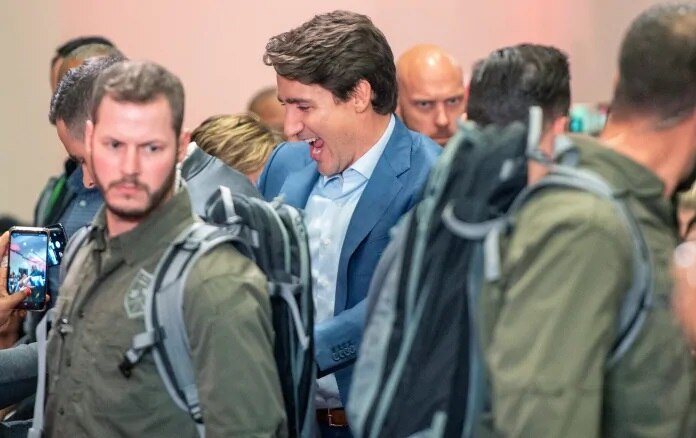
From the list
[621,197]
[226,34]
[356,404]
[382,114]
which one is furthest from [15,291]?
[226,34]

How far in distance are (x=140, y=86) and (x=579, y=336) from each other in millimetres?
999

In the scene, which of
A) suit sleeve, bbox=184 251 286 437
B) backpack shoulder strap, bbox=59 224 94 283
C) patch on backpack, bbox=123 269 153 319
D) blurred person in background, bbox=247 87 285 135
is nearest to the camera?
suit sleeve, bbox=184 251 286 437

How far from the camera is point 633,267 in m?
1.73

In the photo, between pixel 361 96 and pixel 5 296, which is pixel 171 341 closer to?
pixel 5 296

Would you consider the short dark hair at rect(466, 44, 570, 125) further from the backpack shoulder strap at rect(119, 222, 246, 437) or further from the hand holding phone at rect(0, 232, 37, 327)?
the hand holding phone at rect(0, 232, 37, 327)

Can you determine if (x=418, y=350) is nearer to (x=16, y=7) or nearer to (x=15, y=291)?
(x=15, y=291)

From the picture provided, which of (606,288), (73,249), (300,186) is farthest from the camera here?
(300,186)

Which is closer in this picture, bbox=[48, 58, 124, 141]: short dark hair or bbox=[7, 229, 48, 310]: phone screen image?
bbox=[7, 229, 48, 310]: phone screen image

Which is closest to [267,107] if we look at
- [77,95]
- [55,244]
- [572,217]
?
[77,95]

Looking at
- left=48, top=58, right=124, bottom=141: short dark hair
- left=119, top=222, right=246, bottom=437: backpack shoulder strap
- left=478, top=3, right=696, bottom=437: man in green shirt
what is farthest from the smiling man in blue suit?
left=478, top=3, right=696, bottom=437: man in green shirt

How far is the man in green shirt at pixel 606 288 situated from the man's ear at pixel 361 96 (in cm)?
121

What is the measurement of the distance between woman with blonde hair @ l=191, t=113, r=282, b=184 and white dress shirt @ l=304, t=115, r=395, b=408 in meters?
0.46

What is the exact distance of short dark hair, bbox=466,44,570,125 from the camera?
245cm

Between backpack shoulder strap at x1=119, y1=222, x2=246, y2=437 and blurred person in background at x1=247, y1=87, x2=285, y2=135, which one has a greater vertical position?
backpack shoulder strap at x1=119, y1=222, x2=246, y2=437
